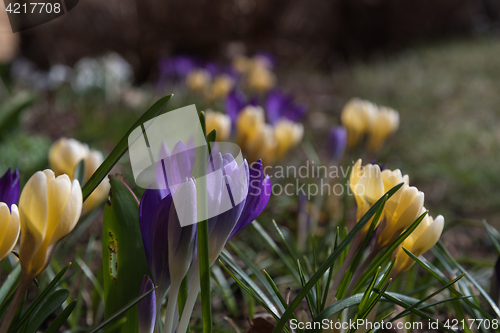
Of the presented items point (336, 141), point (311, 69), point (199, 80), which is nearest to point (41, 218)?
point (336, 141)

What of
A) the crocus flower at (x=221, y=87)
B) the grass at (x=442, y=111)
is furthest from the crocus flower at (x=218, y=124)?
the crocus flower at (x=221, y=87)

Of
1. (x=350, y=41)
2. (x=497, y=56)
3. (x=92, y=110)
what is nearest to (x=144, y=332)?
(x=92, y=110)

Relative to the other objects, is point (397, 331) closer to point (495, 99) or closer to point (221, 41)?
point (495, 99)

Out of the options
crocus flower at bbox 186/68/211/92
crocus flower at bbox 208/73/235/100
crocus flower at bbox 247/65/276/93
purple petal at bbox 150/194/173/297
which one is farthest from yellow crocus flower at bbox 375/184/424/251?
crocus flower at bbox 247/65/276/93

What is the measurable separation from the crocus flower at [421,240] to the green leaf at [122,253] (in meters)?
0.40

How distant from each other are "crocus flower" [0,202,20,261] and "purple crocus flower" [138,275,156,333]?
0.54 ft

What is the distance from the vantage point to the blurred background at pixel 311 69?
7.99 ft

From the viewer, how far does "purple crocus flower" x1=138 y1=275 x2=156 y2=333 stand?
1.75 ft

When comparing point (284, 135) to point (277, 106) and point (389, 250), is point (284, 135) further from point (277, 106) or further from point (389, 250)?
point (389, 250)

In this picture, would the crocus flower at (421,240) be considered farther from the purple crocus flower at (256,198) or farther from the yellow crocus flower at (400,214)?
the purple crocus flower at (256,198)

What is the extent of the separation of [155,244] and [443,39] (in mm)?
8580

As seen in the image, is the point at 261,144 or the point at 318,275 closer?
the point at 318,275

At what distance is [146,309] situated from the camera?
0.55 m

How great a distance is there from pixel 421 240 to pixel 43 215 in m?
0.55
